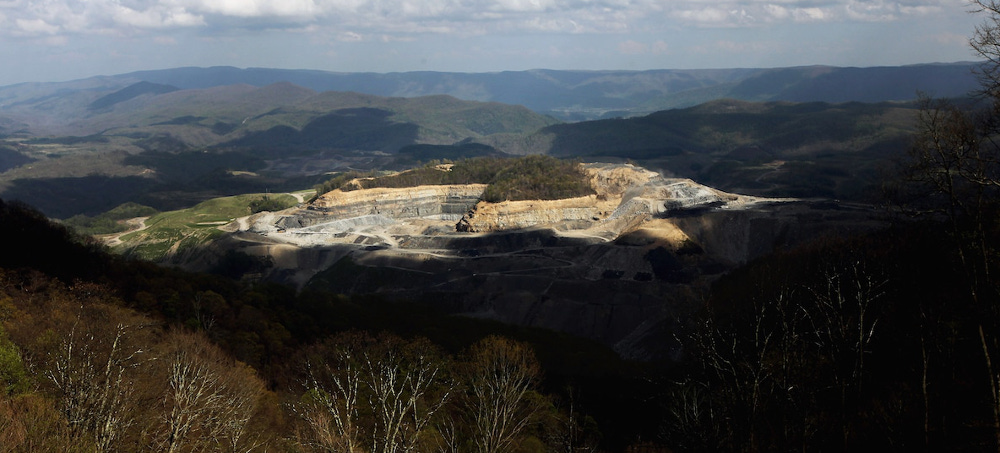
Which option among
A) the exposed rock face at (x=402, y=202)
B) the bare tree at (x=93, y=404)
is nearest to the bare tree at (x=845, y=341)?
the bare tree at (x=93, y=404)

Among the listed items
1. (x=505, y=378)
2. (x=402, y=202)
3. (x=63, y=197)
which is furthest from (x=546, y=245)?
(x=63, y=197)

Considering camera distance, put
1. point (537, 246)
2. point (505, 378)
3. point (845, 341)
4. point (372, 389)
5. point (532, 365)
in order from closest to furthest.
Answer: point (845, 341)
point (372, 389)
point (505, 378)
point (532, 365)
point (537, 246)

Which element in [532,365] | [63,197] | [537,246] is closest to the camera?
[532,365]

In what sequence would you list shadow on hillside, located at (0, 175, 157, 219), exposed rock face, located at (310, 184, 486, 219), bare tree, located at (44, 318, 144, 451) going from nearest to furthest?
bare tree, located at (44, 318, 144, 451)
exposed rock face, located at (310, 184, 486, 219)
shadow on hillside, located at (0, 175, 157, 219)

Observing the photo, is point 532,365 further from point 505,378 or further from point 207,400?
point 207,400

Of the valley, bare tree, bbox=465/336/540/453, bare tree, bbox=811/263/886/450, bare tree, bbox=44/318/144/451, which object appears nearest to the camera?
bare tree, bbox=811/263/886/450

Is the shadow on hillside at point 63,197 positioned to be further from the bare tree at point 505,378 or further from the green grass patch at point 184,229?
the bare tree at point 505,378

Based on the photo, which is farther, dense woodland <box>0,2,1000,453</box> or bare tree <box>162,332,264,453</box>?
bare tree <box>162,332,264,453</box>

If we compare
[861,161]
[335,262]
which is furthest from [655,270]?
[861,161]

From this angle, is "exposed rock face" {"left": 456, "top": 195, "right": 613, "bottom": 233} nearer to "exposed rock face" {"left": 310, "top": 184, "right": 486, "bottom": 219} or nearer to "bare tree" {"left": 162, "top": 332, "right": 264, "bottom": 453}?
"exposed rock face" {"left": 310, "top": 184, "right": 486, "bottom": 219}

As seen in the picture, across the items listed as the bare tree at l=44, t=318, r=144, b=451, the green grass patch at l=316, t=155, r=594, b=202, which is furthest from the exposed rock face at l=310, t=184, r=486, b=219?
the bare tree at l=44, t=318, r=144, b=451

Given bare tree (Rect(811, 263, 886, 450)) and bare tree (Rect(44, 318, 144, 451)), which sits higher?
bare tree (Rect(811, 263, 886, 450))

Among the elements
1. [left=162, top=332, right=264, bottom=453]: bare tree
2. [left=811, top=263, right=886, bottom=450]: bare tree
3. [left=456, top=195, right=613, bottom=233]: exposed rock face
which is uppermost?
[left=811, top=263, right=886, bottom=450]: bare tree
